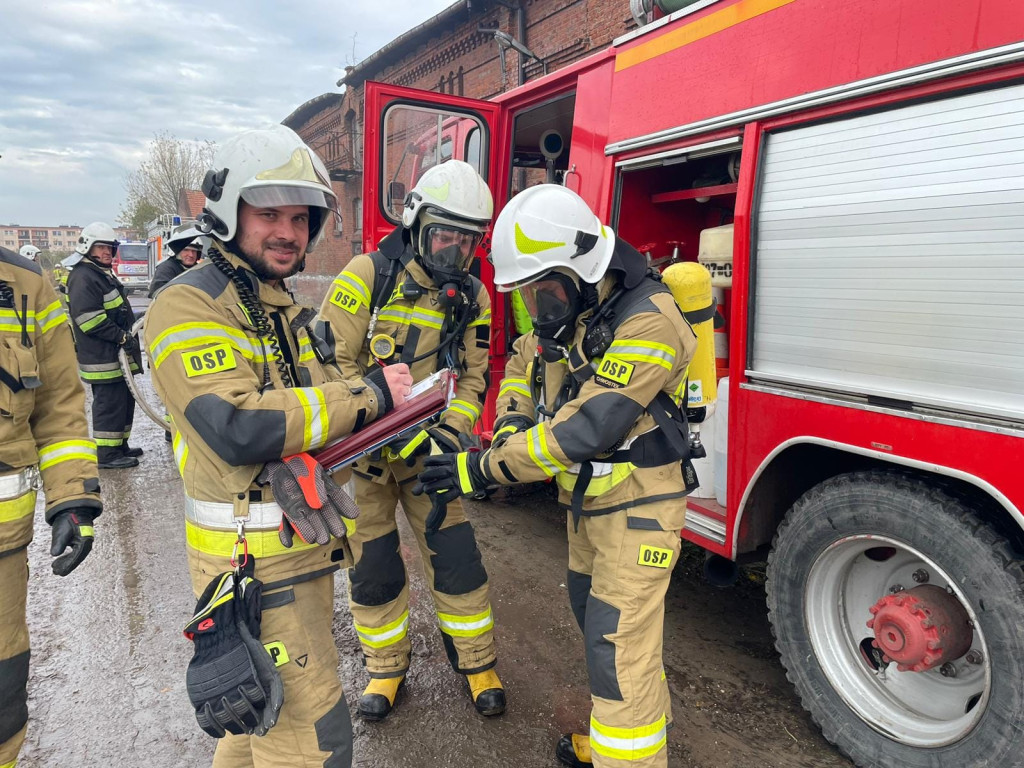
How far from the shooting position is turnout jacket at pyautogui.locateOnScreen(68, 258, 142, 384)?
5762mm

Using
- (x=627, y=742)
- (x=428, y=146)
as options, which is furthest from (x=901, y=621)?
(x=428, y=146)

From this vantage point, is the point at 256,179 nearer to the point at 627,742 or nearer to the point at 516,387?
the point at 516,387

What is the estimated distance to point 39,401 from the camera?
210cm

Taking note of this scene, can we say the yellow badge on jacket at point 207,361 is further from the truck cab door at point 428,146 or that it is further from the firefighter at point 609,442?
the truck cab door at point 428,146

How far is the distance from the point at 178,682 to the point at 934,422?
312cm

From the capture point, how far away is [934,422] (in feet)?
6.42

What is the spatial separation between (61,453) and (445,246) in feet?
4.99

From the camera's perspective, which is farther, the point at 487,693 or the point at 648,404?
the point at 487,693

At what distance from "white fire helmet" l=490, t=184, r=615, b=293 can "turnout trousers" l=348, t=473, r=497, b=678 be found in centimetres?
110

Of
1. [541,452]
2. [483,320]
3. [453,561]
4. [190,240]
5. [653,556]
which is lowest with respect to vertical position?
[453,561]

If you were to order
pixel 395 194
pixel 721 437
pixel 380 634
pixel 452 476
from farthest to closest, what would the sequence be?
pixel 395 194
pixel 721 437
pixel 380 634
pixel 452 476

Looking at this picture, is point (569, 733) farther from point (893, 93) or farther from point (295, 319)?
point (893, 93)

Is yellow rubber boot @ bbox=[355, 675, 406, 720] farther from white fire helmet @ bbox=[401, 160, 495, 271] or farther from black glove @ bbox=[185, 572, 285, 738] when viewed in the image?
white fire helmet @ bbox=[401, 160, 495, 271]

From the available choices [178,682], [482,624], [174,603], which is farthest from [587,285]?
[174,603]
